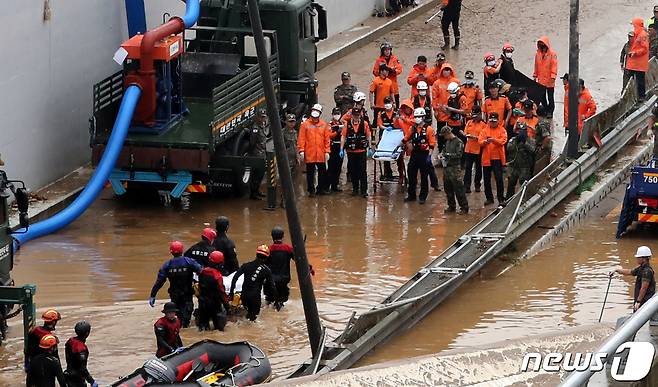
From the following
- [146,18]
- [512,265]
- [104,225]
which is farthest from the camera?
[146,18]

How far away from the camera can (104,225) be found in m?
23.1

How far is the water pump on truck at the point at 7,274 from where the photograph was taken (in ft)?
54.5

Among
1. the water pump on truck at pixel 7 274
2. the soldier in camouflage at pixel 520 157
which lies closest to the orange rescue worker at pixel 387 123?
the soldier in camouflage at pixel 520 157

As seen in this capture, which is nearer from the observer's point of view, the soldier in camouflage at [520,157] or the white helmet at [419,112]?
the soldier in camouflage at [520,157]

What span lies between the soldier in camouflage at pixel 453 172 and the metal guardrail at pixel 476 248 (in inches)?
51.7

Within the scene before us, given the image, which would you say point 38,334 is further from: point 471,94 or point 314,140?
point 471,94

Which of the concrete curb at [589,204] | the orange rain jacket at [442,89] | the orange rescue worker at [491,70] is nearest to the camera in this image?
the concrete curb at [589,204]

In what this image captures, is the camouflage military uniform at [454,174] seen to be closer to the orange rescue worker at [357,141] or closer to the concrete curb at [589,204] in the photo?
the orange rescue worker at [357,141]

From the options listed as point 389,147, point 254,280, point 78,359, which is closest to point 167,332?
point 78,359

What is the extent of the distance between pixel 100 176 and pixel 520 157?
651cm

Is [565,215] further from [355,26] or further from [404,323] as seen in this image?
[355,26]

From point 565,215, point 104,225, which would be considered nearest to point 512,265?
point 565,215

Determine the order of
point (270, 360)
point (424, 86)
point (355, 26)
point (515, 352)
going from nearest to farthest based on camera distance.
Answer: point (515, 352), point (270, 360), point (424, 86), point (355, 26)

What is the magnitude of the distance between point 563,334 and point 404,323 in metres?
2.73
